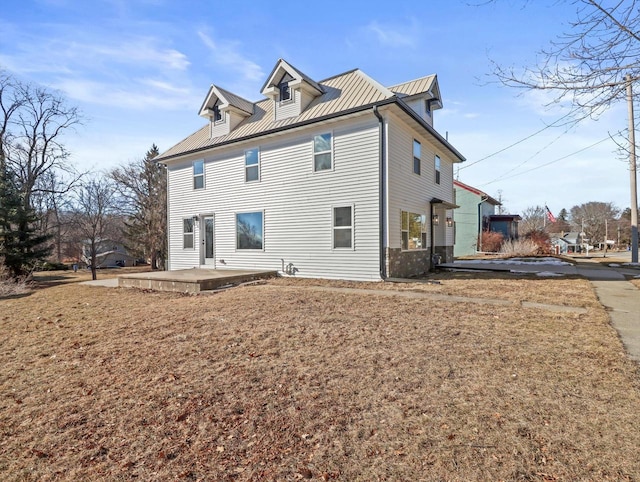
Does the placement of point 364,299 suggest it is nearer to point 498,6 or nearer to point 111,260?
point 498,6

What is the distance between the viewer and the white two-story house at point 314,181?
10086 mm

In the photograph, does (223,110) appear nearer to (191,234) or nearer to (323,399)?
(191,234)

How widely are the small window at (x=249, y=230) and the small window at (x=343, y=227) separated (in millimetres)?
3128

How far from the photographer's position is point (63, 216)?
104 feet

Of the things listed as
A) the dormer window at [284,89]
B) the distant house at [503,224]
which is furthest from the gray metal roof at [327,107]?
the distant house at [503,224]

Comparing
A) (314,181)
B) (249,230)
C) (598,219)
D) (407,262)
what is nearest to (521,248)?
(407,262)

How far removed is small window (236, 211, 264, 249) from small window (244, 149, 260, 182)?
1400 millimetres

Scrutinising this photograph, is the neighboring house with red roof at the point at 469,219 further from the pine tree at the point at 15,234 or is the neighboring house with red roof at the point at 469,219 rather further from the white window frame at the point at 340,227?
the pine tree at the point at 15,234

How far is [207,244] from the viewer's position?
1407cm

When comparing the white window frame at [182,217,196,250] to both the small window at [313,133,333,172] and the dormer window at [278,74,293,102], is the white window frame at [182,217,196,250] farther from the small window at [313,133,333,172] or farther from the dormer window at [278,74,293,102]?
the small window at [313,133,333,172]

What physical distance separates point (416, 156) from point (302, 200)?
4678 millimetres

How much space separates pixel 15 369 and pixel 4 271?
13809mm

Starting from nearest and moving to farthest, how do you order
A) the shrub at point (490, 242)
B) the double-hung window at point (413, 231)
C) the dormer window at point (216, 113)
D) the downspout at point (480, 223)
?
the double-hung window at point (413, 231), the dormer window at point (216, 113), the shrub at point (490, 242), the downspout at point (480, 223)

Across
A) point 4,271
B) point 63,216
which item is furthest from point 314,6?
point 63,216
